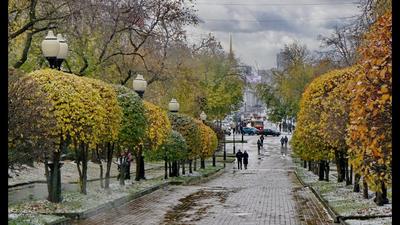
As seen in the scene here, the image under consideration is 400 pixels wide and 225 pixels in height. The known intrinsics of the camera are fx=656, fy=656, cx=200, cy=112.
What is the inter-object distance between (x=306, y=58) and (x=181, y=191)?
63456 millimetres

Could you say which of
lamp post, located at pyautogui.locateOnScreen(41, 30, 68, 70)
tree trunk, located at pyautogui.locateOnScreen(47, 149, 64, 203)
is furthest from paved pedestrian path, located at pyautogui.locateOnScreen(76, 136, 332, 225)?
lamp post, located at pyautogui.locateOnScreen(41, 30, 68, 70)

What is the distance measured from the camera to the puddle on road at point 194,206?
15830mm

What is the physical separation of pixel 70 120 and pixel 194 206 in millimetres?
4883

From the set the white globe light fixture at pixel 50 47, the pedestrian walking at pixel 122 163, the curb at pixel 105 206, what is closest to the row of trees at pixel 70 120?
the white globe light fixture at pixel 50 47

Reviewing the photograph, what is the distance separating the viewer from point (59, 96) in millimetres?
15883

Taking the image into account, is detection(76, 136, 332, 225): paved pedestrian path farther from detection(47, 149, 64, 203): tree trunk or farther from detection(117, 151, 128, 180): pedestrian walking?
detection(117, 151, 128, 180): pedestrian walking

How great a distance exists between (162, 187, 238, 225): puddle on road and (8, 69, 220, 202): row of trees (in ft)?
9.37

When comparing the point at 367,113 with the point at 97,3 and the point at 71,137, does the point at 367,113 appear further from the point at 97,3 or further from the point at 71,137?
the point at 97,3

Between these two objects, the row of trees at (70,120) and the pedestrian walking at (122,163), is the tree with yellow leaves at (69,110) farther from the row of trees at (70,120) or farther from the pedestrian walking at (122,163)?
the pedestrian walking at (122,163)

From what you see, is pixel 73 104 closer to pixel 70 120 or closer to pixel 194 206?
pixel 70 120

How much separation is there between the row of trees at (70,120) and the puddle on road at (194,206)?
2.86m
